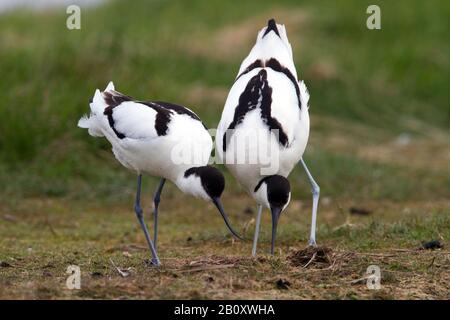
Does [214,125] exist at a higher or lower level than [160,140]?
higher

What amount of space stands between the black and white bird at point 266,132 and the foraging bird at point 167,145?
20 centimetres

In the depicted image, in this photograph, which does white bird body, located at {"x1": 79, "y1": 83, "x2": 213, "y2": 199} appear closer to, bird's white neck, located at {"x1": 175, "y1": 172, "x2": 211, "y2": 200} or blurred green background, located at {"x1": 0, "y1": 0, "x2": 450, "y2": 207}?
bird's white neck, located at {"x1": 175, "y1": 172, "x2": 211, "y2": 200}

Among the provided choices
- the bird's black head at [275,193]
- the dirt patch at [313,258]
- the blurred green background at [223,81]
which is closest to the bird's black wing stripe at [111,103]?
the bird's black head at [275,193]

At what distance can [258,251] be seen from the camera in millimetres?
6676

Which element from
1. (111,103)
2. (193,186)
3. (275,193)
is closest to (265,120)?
(275,193)

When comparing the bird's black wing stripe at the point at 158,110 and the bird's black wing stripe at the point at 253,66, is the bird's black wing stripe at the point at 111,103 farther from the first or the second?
the bird's black wing stripe at the point at 253,66

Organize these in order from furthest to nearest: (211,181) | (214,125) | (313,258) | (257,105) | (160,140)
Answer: (214,125), (257,105), (160,140), (211,181), (313,258)

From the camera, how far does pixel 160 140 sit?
5.97 meters

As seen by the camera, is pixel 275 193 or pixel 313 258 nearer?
pixel 313 258

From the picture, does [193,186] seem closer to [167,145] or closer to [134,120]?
[167,145]

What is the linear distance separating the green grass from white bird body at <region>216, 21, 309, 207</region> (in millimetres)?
656

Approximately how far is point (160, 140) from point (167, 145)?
53 millimetres
